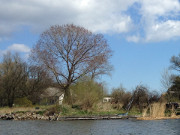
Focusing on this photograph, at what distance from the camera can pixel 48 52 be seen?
36.9 meters

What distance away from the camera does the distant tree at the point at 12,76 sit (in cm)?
4722

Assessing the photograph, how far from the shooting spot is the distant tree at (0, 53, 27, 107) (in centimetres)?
4722

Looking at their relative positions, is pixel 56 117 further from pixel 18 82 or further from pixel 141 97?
pixel 18 82

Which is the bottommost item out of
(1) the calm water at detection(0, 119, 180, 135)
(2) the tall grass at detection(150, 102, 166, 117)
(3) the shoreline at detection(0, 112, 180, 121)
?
(1) the calm water at detection(0, 119, 180, 135)

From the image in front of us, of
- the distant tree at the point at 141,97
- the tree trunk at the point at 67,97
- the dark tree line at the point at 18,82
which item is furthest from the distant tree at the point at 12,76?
the distant tree at the point at 141,97

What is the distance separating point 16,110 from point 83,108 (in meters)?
8.51

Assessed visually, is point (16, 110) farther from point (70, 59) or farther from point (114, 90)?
point (114, 90)

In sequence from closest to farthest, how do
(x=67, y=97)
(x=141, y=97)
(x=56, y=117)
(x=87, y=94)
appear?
(x=56, y=117)
(x=87, y=94)
(x=141, y=97)
(x=67, y=97)

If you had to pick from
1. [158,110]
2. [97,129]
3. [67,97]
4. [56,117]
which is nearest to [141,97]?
[158,110]

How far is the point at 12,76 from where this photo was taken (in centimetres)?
4766

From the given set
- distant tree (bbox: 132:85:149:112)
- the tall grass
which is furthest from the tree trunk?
the tall grass

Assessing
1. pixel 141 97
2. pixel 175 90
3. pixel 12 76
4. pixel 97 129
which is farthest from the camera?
pixel 12 76

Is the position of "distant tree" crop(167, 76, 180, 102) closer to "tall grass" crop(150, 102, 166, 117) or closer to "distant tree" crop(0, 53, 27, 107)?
"tall grass" crop(150, 102, 166, 117)

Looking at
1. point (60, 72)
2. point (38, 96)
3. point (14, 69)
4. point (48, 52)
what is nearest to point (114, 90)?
point (60, 72)
